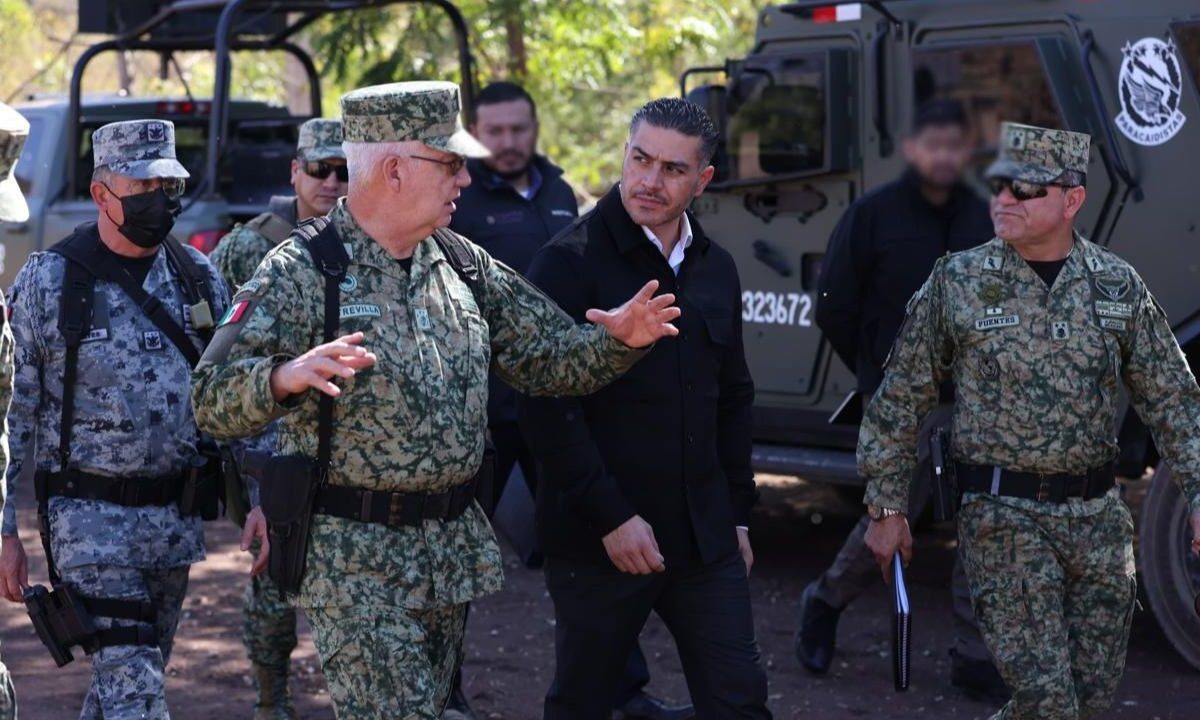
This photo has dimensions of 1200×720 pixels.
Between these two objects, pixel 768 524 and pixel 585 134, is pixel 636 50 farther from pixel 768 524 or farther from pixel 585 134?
pixel 768 524

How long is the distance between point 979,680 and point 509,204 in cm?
222

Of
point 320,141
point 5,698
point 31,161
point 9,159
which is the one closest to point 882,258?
point 320,141

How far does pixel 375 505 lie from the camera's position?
3.56m

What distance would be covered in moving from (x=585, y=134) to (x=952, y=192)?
10003 millimetres

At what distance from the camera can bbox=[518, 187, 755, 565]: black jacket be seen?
4188 millimetres

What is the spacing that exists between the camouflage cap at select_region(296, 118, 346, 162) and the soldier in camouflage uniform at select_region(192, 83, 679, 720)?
1.67 metres

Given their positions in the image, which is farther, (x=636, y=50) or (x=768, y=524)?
(x=636, y=50)

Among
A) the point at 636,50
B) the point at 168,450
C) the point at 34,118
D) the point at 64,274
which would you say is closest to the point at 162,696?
the point at 168,450

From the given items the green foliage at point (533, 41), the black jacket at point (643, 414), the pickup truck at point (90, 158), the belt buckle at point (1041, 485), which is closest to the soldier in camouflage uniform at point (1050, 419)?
the belt buckle at point (1041, 485)

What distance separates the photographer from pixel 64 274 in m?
4.47

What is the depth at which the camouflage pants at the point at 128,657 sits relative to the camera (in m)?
4.35

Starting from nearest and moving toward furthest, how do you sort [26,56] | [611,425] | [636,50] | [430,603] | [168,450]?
[430,603]
[611,425]
[168,450]
[636,50]
[26,56]

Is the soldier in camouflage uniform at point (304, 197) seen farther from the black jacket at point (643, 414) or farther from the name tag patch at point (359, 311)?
the name tag patch at point (359, 311)

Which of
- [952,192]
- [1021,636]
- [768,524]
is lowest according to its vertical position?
[768,524]
